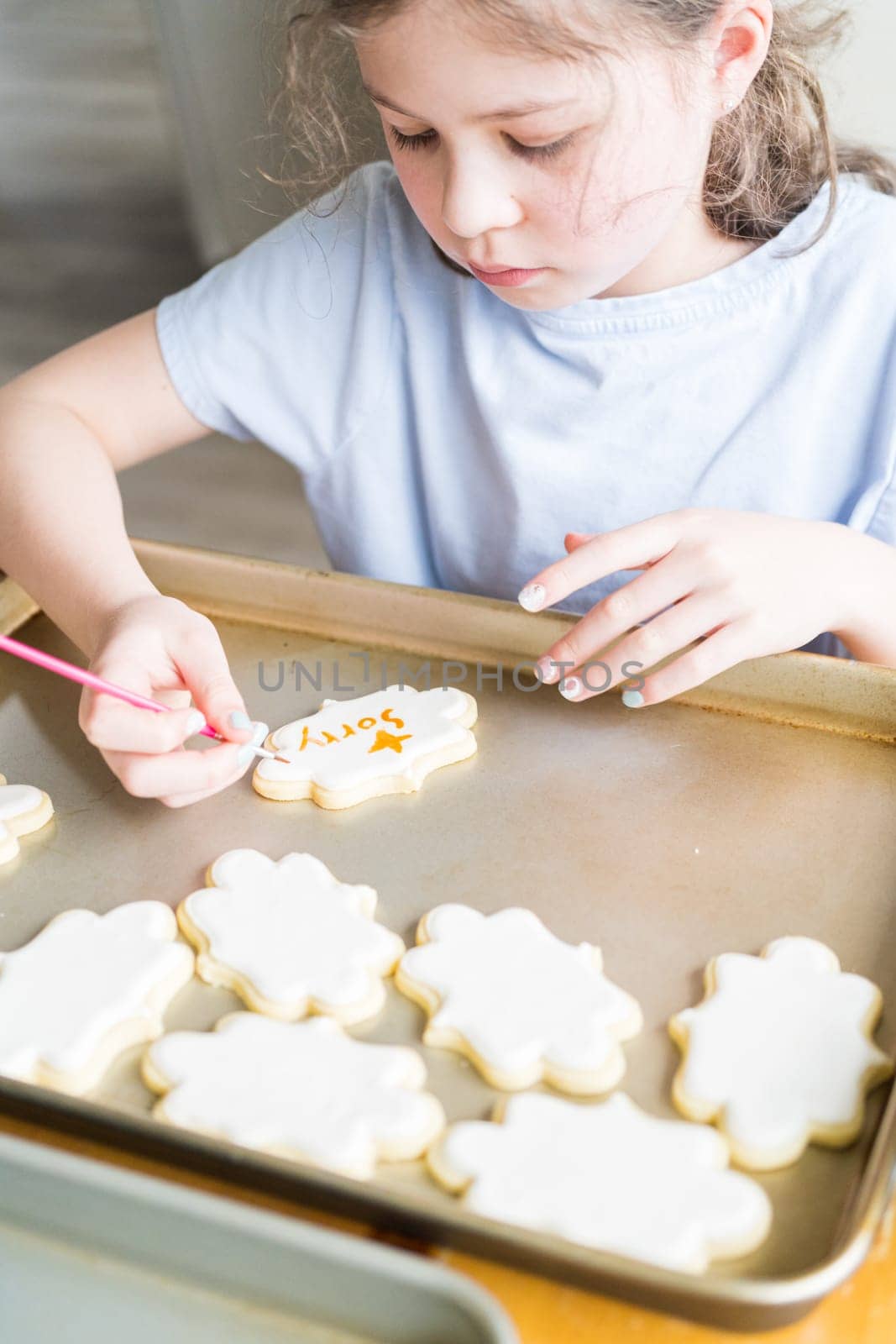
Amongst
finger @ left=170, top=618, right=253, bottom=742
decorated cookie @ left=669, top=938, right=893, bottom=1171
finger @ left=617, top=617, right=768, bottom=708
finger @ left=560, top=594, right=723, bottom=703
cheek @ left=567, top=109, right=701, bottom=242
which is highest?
cheek @ left=567, top=109, right=701, bottom=242

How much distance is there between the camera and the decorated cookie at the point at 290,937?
0.62 metres

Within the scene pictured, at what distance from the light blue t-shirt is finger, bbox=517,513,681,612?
20cm

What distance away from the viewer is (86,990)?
631 millimetres

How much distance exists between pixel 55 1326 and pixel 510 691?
0.47 metres

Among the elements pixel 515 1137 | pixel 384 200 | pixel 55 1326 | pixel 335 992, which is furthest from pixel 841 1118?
pixel 384 200

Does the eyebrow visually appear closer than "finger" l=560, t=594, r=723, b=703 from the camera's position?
Yes

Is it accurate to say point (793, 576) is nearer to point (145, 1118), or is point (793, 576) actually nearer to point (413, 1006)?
point (413, 1006)

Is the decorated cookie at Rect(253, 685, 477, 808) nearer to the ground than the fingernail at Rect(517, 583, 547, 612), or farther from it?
nearer to the ground

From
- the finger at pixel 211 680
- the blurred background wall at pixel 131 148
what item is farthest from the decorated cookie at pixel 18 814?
the blurred background wall at pixel 131 148

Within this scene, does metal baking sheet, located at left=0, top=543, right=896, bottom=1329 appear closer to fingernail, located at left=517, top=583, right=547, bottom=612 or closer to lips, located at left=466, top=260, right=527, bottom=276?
fingernail, located at left=517, top=583, right=547, bottom=612

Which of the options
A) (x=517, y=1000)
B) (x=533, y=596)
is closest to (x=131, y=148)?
(x=533, y=596)

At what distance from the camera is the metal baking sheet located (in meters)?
0.53

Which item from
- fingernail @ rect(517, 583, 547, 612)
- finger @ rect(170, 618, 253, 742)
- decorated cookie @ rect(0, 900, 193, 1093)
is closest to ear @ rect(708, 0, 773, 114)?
fingernail @ rect(517, 583, 547, 612)

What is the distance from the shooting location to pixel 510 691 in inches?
33.4
